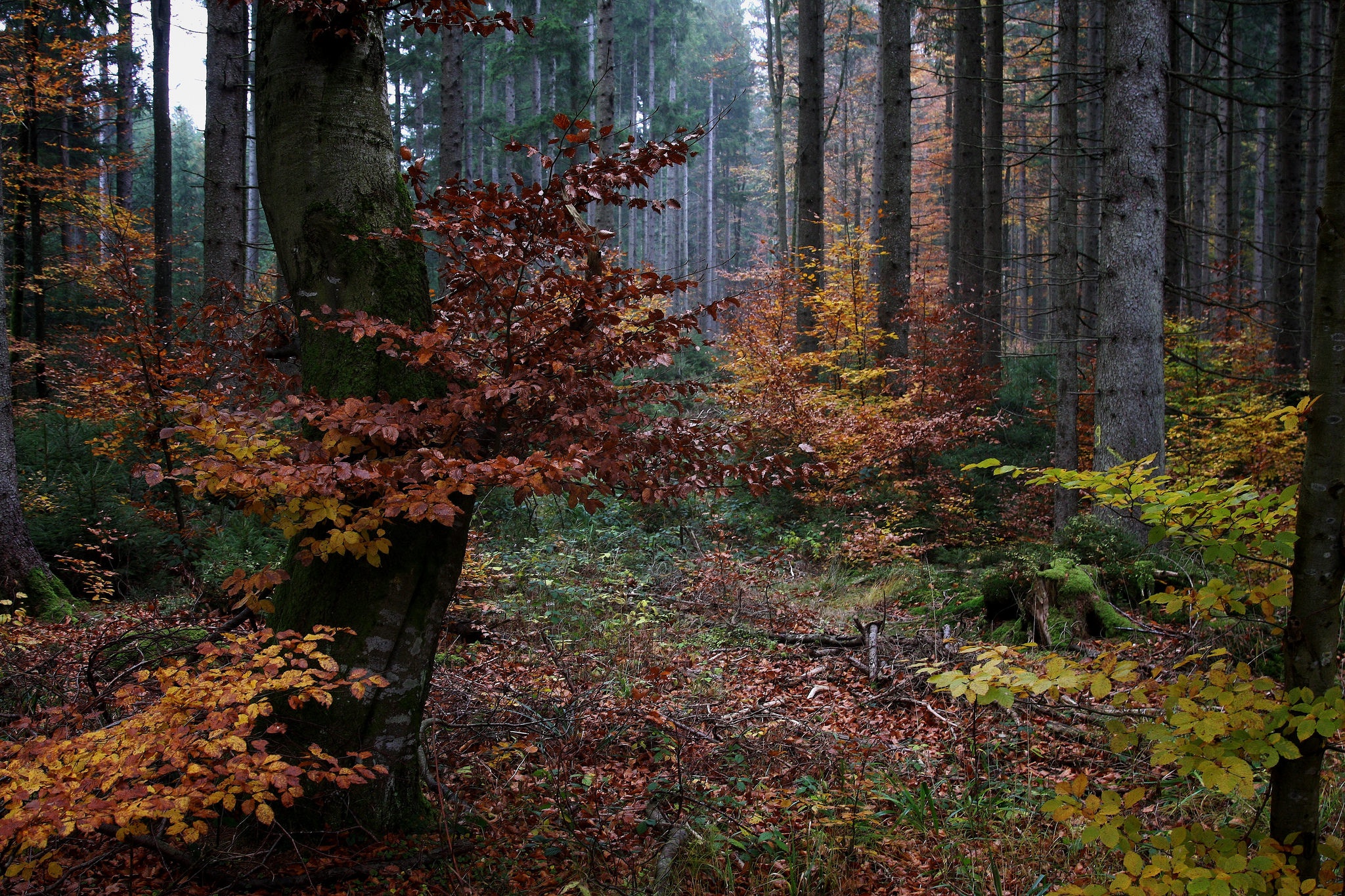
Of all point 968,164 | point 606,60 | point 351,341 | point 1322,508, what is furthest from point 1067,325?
point 351,341

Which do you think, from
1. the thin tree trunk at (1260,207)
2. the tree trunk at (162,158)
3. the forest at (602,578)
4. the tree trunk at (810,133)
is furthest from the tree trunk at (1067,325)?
the thin tree trunk at (1260,207)

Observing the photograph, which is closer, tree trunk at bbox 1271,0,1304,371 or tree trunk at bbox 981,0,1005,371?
tree trunk at bbox 981,0,1005,371

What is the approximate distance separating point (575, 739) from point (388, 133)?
299 cm

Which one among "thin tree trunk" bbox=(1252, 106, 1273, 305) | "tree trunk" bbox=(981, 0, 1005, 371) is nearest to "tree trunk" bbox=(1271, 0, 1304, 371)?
"tree trunk" bbox=(981, 0, 1005, 371)

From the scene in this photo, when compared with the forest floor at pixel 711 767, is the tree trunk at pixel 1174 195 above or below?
above

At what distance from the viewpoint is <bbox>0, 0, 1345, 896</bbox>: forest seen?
6.81 ft

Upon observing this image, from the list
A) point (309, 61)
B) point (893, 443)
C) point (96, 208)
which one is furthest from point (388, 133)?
point (96, 208)

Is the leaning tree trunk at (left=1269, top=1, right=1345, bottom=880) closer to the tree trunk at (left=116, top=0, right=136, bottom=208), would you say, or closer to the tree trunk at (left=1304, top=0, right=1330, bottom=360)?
the tree trunk at (left=1304, top=0, right=1330, bottom=360)

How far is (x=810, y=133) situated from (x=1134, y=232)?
7006 mm

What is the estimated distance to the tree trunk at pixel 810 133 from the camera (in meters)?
12.2

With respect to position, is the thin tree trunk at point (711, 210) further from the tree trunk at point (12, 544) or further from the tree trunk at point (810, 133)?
the tree trunk at point (12, 544)

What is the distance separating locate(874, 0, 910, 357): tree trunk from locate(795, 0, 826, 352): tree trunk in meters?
1.23

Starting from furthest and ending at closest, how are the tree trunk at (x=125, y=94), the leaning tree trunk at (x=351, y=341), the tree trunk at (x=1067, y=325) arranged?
the tree trunk at (x=125, y=94) < the tree trunk at (x=1067, y=325) < the leaning tree trunk at (x=351, y=341)

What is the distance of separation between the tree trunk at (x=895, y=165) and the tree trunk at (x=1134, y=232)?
178 inches
